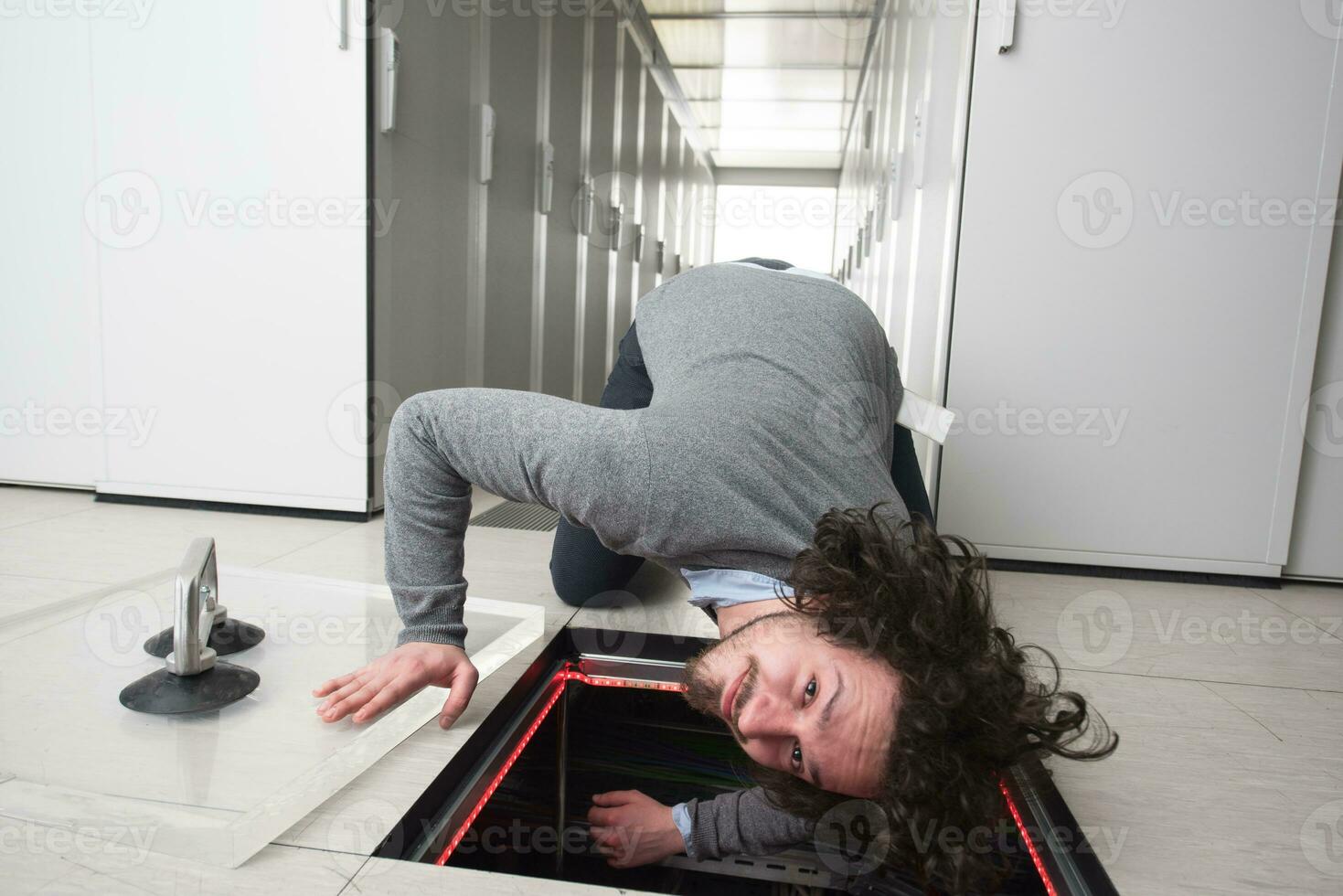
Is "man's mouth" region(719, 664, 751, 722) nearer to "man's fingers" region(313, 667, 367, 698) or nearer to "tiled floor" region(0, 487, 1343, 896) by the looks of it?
"tiled floor" region(0, 487, 1343, 896)

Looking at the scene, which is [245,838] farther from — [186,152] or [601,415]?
[186,152]

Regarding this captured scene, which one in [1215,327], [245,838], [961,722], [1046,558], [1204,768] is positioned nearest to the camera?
[245,838]

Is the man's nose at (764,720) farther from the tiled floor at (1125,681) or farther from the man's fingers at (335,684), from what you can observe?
the man's fingers at (335,684)

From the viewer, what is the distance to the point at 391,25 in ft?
7.54

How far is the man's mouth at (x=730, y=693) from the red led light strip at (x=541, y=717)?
1.13ft

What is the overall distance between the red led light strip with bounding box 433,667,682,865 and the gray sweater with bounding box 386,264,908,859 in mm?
197

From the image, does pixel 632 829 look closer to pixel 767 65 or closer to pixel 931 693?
pixel 931 693

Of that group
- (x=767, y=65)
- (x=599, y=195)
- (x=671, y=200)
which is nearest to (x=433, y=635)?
(x=599, y=195)

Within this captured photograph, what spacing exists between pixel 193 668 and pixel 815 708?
0.86m

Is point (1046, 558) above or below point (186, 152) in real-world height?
below

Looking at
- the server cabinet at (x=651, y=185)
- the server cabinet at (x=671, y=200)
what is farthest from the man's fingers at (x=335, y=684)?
the server cabinet at (x=671, y=200)

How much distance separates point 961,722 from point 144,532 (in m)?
2.09

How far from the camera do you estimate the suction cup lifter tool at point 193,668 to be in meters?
1.10

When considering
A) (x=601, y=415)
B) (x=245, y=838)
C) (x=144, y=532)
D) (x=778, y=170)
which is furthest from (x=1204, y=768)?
(x=778, y=170)
